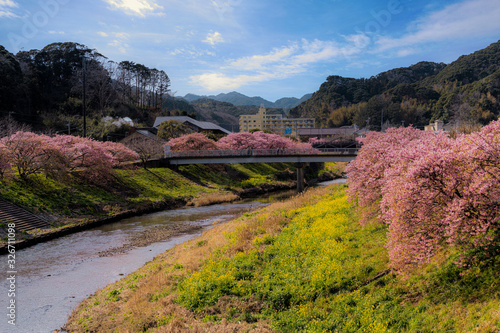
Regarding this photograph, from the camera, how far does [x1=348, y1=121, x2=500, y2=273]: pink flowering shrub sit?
25.1 ft

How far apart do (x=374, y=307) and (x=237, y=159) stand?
3704 cm

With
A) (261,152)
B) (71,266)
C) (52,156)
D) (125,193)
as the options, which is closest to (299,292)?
(71,266)

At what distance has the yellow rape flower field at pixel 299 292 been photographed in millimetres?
8018

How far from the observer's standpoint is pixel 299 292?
1053 centimetres

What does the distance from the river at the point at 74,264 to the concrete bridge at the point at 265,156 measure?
1685 cm

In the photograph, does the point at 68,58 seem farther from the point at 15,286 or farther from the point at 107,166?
the point at 15,286

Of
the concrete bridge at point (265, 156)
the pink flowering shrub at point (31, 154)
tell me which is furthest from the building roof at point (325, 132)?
the pink flowering shrub at point (31, 154)

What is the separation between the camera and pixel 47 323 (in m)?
11.9

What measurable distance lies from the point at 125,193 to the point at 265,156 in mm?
19379

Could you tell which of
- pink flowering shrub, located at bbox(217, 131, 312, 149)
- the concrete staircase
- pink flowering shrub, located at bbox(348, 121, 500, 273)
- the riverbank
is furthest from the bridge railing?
pink flowering shrub, located at bbox(348, 121, 500, 273)

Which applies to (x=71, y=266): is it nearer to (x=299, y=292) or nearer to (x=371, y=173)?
(x=299, y=292)

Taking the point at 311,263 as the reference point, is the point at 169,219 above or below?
below

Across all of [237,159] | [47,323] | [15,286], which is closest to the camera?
[47,323]

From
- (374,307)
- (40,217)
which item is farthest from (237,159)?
(374,307)
